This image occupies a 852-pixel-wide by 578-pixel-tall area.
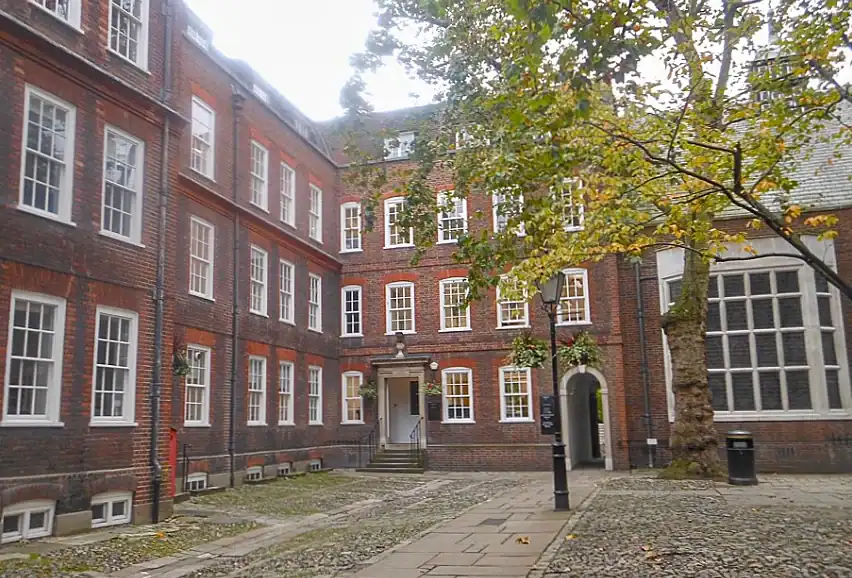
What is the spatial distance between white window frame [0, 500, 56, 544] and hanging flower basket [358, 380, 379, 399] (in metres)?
15.3

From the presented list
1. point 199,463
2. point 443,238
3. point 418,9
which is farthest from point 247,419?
point 418,9

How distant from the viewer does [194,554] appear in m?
10.2

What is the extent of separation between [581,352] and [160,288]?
12.8 metres

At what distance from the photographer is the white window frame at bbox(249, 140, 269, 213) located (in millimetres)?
21969

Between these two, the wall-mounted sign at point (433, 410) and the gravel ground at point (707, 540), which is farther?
the wall-mounted sign at point (433, 410)

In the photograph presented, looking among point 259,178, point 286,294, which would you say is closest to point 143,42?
point 259,178

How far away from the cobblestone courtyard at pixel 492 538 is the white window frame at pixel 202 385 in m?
2.52

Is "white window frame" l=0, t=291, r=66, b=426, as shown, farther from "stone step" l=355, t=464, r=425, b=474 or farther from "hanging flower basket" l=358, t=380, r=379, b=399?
"hanging flower basket" l=358, t=380, r=379, b=399

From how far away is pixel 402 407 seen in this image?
27312 millimetres

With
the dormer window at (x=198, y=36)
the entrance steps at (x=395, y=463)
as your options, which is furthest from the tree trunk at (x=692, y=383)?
the dormer window at (x=198, y=36)

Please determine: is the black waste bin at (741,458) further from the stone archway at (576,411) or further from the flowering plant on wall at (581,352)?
the stone archway at (576,411)

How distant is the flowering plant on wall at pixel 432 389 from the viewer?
2541 centimetres

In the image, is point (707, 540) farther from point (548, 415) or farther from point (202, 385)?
point (202, 385)

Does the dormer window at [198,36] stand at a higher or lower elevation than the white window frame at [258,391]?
higher
